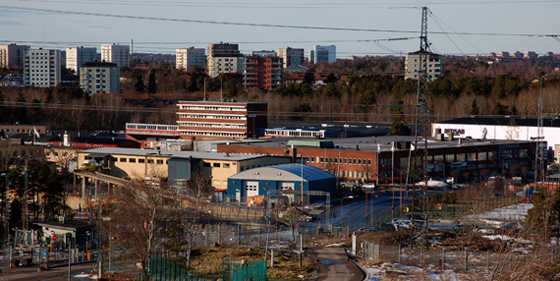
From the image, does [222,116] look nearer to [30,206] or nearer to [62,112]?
[62,112]

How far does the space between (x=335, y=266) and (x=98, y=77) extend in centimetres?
6855

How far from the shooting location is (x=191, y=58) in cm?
13925

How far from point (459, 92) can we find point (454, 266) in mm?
49431

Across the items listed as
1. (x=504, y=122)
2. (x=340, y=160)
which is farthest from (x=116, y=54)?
(x=340, y=160)

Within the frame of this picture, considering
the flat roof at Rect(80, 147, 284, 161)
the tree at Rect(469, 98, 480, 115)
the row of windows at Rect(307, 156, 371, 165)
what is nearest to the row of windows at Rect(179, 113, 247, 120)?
the row of windows at Rect(307, 156, 371, 165)

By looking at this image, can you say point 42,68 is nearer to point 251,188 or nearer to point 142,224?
point 251,188

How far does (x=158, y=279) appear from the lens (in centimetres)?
1427

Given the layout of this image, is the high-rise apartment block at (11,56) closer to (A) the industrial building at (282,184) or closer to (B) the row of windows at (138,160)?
(B) the row of windows at (138,160)

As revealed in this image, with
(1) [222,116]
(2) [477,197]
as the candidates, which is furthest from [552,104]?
(2) [477,197]

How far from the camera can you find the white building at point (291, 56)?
138 m

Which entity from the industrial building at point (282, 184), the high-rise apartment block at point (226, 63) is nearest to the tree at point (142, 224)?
the industrial building at point (282, 184)

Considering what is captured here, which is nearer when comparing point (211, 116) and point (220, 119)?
point (220, 119)

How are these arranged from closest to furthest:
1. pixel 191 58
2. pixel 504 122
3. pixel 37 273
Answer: pixel 37 273 → pixel 504 122 → pixel 191 58

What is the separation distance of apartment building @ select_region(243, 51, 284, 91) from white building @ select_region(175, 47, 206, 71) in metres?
55.1
